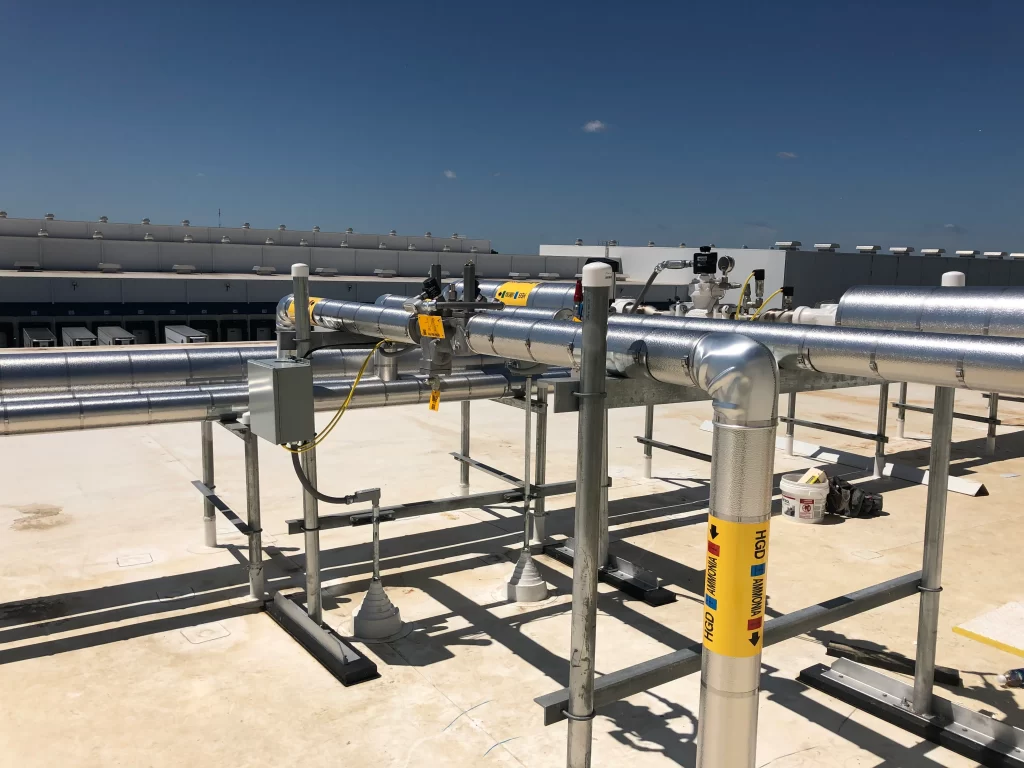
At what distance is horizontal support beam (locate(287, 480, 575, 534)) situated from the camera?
644 cm

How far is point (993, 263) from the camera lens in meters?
27.9

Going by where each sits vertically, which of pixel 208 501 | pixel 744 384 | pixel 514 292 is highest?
pixel 514 292

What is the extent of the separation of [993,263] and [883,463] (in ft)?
69.2

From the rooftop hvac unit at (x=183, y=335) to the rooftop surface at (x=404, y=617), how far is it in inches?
302

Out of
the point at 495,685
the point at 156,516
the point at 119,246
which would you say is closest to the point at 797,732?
the point at 495,685

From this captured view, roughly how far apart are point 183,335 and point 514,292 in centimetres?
1398

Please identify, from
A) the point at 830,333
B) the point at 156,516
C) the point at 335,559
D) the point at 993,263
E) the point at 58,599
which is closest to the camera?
the point at 830,333

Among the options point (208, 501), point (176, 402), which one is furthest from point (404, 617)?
point (208, 501)

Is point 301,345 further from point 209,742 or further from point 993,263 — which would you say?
point 993,263

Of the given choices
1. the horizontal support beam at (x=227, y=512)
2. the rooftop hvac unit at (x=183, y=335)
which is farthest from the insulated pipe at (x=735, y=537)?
the rooftop hvac unit at (x=183, y=335)

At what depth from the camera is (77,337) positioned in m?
18.2

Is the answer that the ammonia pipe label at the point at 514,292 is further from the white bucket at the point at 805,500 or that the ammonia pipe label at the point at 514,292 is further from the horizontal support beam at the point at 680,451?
→ the white bucket at the point at 805,500

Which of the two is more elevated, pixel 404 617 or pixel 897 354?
pixel 897 354

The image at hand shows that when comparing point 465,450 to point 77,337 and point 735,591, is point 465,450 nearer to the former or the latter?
point 735,591
